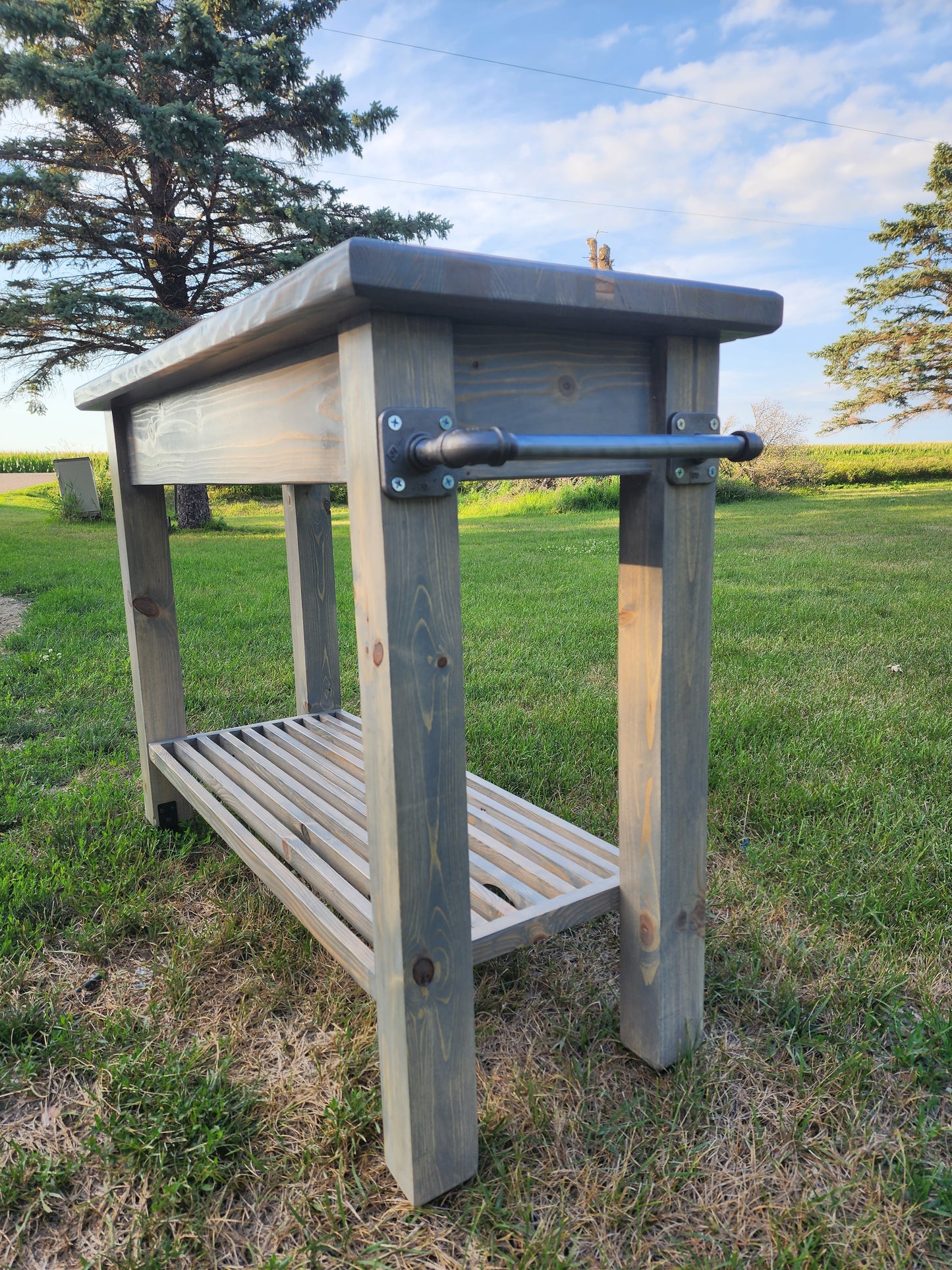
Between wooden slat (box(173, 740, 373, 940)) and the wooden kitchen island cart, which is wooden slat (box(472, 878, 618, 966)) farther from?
wooden slat (box(173, 740, 373, 940))

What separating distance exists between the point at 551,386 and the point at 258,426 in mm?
529

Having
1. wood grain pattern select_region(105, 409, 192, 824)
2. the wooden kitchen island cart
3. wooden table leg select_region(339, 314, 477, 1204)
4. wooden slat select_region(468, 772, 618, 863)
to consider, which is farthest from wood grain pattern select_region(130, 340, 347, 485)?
wooden slat select_region(468, 772, 618, 863)

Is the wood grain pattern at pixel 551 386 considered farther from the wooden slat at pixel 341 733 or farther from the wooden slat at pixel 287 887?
the wooden slat at pixel 341 733

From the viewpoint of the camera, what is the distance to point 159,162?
34.1 ft

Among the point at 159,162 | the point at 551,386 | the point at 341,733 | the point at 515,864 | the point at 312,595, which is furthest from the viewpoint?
the point at 159,162

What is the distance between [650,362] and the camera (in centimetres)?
119

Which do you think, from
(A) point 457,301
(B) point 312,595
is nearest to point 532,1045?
(A) point 457,301

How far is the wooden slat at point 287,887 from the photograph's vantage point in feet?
4.05

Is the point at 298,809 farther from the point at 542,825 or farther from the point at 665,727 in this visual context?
the point at 665,727

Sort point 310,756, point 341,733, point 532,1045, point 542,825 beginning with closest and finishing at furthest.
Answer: point 532,1045 → point 542,825 → point 310,756 → point 341,733

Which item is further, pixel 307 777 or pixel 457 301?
pixel 307 777

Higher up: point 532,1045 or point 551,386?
point 551,386

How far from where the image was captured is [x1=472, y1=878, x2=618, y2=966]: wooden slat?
1213 mm

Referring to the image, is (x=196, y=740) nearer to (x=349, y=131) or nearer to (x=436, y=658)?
(x=436, y=658)
